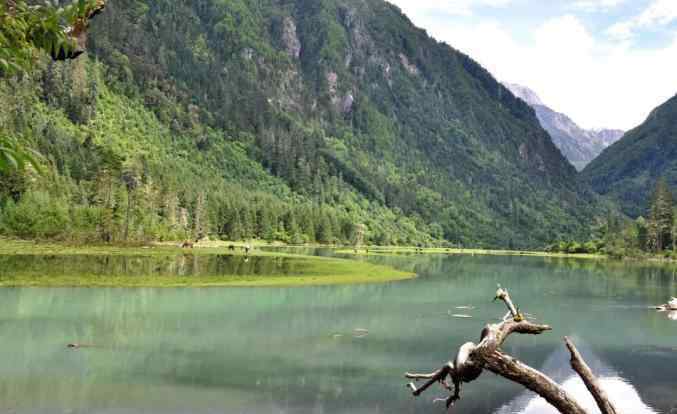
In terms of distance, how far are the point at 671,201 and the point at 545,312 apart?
156022 mm

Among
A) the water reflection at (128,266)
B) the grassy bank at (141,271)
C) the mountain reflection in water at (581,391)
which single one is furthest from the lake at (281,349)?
the water reflection at (128,266)

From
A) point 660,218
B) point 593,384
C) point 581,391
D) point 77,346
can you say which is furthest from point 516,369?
point 660,218

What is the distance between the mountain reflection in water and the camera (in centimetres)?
2769

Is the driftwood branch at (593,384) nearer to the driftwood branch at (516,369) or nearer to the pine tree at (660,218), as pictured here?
the driftwood branch at (516,369)

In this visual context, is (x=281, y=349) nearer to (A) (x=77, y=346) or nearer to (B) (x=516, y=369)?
(A) (x=77, y=346)

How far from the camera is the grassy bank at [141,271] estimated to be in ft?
213

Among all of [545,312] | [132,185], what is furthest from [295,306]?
[132,185]

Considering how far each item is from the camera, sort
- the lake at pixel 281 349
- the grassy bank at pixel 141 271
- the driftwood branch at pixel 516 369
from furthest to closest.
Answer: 1. the grassy bank at pixel 141 271
2. the lake at pixel 281 349
3. the driftwood branch at pixel 516 369

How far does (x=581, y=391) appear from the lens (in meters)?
31.8

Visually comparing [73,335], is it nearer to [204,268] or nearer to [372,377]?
[372,377]

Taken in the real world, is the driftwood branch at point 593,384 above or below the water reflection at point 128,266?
above

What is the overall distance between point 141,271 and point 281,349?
42787 millimetres

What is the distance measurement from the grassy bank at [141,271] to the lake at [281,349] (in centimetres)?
483

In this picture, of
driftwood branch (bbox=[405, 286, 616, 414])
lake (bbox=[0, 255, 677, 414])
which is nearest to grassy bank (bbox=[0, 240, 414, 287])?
lake (bbox=[0, 255, 677, 414])
